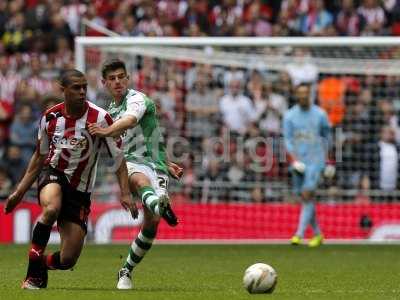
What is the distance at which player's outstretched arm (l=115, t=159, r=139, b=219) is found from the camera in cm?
1055

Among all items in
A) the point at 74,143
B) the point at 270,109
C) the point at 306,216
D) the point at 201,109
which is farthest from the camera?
the point at 201,109

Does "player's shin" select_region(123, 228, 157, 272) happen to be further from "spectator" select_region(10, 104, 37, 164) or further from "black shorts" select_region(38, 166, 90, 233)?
"spectator" select_region(10, 104, 37, 164)

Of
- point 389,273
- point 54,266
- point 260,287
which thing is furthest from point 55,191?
point 389,273

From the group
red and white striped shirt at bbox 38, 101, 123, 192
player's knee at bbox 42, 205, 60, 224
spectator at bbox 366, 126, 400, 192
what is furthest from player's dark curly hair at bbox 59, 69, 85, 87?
spectator at bbox 366, 126, 400, 192

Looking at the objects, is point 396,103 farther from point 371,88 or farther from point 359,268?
point 359,268

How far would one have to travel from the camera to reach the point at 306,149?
1909 cm

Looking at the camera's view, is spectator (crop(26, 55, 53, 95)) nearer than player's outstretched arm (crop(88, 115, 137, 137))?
No

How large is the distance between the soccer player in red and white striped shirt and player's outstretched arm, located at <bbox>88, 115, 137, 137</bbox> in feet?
0.37

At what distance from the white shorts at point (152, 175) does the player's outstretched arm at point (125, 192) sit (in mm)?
566

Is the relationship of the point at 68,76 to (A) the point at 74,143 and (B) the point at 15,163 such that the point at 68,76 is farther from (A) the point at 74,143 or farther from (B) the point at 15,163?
(B) the point at 15,163

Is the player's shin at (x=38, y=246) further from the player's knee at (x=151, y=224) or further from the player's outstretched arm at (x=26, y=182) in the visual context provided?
the player's knee at (x=151, y=224)

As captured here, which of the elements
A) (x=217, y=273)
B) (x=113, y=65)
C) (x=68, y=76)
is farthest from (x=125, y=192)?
(x=217, y=273)

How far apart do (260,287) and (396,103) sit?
12324 millimetres

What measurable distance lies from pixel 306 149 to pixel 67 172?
8.88m
